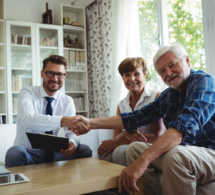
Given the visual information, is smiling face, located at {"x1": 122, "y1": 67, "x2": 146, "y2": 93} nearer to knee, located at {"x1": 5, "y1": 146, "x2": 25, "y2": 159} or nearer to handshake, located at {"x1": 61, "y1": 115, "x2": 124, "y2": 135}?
handshake, located at {"x1": 61, "y1": 115, "x2": 124, "y2": 135}

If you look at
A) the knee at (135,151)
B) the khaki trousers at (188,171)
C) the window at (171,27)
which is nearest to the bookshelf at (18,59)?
the window at (171,27)

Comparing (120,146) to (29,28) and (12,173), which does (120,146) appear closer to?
(12,173)

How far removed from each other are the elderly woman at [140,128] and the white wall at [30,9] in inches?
94.8

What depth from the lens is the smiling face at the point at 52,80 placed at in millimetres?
2221

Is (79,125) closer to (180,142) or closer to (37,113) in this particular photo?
(37,113)

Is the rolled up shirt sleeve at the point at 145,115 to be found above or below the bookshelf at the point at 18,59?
below

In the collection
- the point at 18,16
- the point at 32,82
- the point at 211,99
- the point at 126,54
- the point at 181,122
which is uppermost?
the point at 18,16

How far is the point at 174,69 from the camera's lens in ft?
5.41

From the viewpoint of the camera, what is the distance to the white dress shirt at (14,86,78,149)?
198 centimetres

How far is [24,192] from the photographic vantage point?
3.64 ft

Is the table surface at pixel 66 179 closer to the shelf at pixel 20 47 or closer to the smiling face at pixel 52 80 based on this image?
the smiling face at pixel 52 80

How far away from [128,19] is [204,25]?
1.14 m

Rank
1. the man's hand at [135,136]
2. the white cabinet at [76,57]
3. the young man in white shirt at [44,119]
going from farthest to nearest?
the white cabinet at [76,57], the man's hand at [135,136], the young man in white shirt at [44,119]

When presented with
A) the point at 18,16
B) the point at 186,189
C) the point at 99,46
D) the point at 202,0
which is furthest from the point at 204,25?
the point at 18,16
